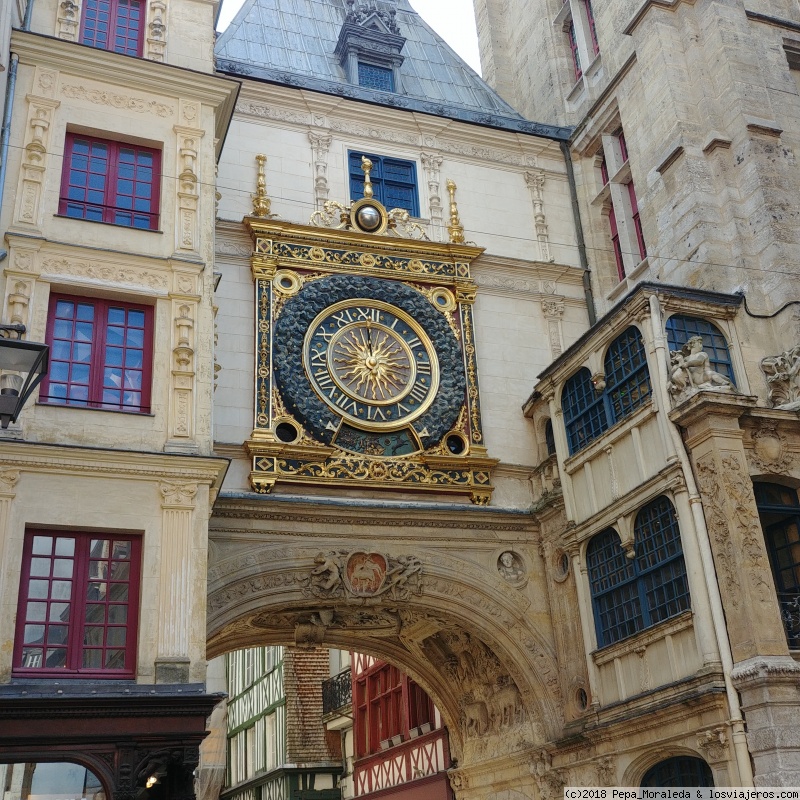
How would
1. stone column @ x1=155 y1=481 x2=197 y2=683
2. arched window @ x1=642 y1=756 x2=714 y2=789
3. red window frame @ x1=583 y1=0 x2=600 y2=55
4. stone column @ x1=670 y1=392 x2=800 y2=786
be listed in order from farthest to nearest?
1. red window frame @ x1=583 y1=0 x2=600 y2=55
2. arched window @ x1=642 y1=756 x2=714 y2=789
3. stone column @ x1=670 y1=392 x2=800 y2=786
4. stone column @ x1=155 y1=481 x2=197 y2=683

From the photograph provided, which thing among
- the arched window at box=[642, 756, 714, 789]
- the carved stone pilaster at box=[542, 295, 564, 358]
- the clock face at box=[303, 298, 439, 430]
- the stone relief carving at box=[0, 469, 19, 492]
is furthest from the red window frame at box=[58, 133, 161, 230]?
the arched window at box=[642, 756, 714, 789]

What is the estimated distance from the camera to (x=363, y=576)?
16734 mm

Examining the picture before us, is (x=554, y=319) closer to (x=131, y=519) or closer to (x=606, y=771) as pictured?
(x=606, y=771)

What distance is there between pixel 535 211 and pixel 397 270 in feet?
12.2

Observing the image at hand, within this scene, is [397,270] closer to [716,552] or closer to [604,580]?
[604,580]

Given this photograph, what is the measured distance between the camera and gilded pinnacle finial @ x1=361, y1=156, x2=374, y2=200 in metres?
19.6

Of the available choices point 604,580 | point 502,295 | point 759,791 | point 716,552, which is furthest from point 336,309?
point 759,791

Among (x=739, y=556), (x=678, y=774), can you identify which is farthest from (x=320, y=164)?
(x=678, y=774)

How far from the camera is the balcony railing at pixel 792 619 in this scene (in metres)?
13.7

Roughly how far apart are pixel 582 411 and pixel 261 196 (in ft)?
22.5

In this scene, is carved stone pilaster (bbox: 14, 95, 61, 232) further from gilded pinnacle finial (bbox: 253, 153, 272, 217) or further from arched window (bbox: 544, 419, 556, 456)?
arched window (bbox: 544, 419, 556, 456)

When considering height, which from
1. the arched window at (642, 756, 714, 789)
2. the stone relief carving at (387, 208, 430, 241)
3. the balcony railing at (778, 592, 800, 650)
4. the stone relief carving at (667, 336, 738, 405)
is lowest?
the arched window at (642, 756, 714, 789)

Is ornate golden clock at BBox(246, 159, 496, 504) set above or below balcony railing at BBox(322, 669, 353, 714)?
above

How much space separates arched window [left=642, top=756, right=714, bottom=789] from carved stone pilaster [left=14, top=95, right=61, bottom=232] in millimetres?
11377
